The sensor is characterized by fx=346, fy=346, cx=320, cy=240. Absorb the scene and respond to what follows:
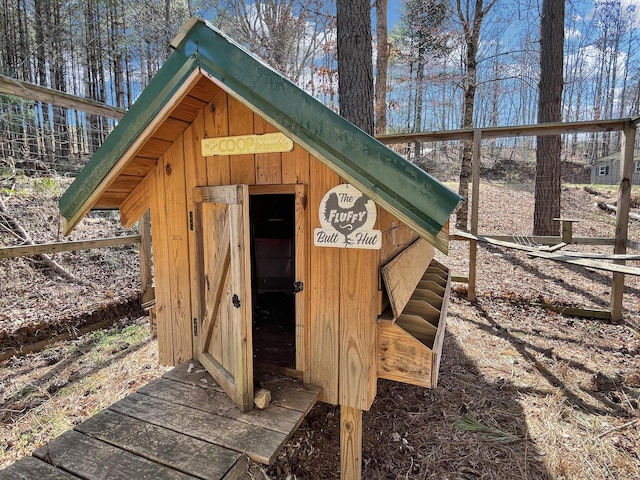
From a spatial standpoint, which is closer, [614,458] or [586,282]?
[614,458]

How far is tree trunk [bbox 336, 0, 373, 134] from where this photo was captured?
5750mm

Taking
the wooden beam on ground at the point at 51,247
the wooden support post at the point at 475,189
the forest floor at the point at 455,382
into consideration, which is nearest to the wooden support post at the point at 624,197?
the forest floor at the point at 455,382

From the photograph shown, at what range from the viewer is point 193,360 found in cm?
311

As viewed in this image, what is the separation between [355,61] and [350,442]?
5.61 metres

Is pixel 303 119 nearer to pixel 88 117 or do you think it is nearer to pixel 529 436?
pixel 529 436

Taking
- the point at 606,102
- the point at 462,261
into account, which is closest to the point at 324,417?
the point at 462,261

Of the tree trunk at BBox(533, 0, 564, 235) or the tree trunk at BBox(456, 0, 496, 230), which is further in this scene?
the tree trunk at BBox(456, 0, 496, 230)

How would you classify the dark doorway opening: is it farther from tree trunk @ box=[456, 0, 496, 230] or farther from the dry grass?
tree trunk @ box=[456, 0, 496, 230]

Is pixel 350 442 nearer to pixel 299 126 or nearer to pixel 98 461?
pixel 98 461

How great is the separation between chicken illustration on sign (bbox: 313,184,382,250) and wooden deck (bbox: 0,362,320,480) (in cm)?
113

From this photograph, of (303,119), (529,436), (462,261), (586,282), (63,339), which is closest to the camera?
(303,119)

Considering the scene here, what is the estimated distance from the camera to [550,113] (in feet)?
23.8

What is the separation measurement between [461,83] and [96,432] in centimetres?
1251

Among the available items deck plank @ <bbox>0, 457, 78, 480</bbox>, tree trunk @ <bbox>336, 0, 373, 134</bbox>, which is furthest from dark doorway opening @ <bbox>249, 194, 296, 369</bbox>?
tree trunk @ <bbox>336, 0, 373, 134</bbox>
